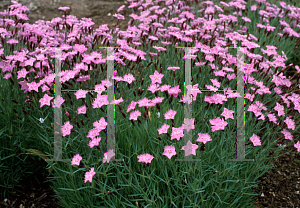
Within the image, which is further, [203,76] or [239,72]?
[203,76]

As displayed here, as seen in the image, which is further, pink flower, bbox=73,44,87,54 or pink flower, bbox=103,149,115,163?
pink flower, bbox=73,44,87,54

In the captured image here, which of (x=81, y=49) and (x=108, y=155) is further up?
(x=81, y=49)

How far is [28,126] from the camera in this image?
9.32 ft

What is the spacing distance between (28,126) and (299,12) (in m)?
4.20

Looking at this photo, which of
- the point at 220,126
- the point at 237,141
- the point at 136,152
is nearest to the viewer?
the point at 220,126

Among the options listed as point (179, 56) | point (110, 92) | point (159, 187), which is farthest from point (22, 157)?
point (179, 56)

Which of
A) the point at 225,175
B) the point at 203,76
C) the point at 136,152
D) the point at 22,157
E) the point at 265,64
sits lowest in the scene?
the point at 22,157

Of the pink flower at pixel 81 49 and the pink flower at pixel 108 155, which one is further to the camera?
the pink flower at pixel 81 49

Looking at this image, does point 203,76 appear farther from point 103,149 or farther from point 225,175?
point 103,149

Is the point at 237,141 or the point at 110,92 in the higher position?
the point at 110,92

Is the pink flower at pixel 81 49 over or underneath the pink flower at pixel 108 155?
over

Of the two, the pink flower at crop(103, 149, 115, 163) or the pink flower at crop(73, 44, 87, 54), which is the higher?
the pink flower at crop(73, 44, 87, 54)

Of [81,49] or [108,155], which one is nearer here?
[108,155]

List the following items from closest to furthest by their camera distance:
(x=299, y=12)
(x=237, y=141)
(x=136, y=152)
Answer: (x=136, y=152) → (x=237, y=141) → (x=299, y=12)
